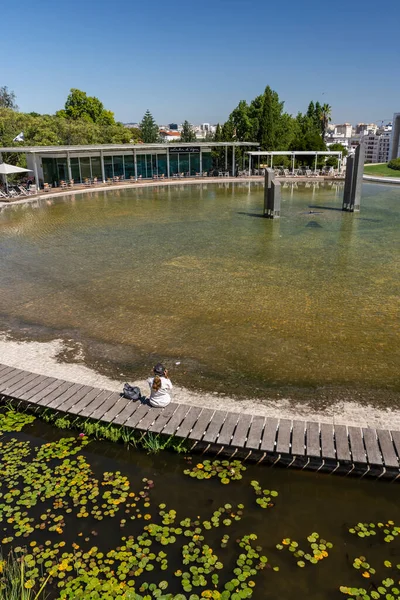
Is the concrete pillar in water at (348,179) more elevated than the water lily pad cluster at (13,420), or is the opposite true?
the concrete pillar in water at (348,179)

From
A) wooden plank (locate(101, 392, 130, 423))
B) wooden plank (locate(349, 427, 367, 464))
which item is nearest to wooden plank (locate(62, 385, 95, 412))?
wooden plank (locate(101, 392, 130, 423))

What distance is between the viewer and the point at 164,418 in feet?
21.6

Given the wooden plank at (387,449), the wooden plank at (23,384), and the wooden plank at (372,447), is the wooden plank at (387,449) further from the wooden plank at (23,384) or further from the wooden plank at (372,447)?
the wooden plank at (23,384)

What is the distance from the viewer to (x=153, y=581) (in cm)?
442

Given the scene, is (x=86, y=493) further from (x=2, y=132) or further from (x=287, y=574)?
(x=2, y=132)

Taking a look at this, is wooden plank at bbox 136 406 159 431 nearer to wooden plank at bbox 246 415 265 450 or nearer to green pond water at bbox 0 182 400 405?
green pond water at bbox 0 182 400 405

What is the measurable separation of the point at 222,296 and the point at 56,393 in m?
5.67

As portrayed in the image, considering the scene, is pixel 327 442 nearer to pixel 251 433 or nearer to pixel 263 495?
pixel 251 433

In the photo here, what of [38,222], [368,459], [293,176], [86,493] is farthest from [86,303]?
[293,176]

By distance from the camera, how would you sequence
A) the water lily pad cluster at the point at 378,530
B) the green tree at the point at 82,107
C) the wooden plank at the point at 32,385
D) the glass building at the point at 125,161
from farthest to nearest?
the green tree at the point at 82,107
the glass building at the point at 125,161
the wooden plank at the point at 32,385
the water lily pad cluster at the point at 378,530

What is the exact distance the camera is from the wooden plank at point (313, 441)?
19.1ft

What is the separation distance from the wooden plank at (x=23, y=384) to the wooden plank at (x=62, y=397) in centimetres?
66

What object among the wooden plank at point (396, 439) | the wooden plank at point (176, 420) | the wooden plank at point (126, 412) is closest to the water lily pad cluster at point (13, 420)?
the wooden plank at point (126, 412)

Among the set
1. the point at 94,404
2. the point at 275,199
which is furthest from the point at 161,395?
the point at 275,199
